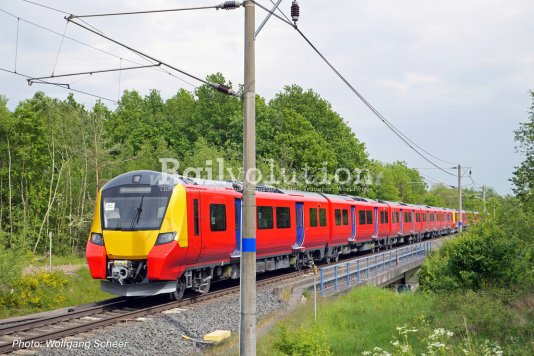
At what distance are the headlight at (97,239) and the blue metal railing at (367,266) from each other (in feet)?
20.3

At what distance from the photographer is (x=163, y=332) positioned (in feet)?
36.6

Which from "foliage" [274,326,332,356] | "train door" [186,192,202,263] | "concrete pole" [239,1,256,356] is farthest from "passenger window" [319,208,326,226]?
"concrete pole" [239,1,256,356]

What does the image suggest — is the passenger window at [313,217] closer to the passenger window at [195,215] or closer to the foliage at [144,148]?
the passenger window at [195,215]

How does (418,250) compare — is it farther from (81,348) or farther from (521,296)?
(81,348)

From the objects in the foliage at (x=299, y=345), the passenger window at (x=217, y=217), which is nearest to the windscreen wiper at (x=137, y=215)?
the passenger window at (x=217, y=217)

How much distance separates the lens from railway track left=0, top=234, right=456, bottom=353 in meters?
10.4

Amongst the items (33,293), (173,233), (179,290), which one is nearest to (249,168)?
(173,233)

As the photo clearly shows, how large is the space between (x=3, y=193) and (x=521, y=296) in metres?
28.5

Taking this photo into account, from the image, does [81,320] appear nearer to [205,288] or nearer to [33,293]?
[205,288]

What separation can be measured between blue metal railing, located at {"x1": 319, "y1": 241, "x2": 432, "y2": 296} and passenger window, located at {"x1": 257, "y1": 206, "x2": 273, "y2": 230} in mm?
2338

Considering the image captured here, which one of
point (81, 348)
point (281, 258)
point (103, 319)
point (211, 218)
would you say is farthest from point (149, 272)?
point (281, 258)

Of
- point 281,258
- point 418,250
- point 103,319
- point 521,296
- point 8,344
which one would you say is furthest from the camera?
point 418,250

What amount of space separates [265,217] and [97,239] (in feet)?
20.3

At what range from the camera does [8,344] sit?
9672 millimetres
